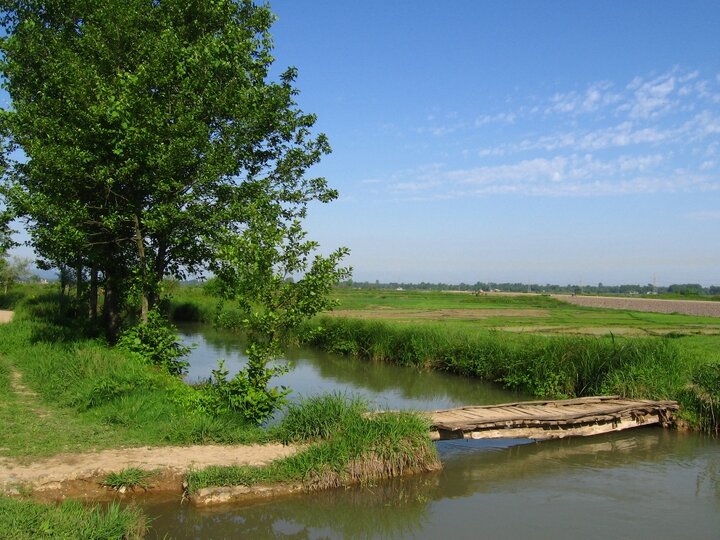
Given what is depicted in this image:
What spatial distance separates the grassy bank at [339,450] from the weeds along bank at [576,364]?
69.0 inches

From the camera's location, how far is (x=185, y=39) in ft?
49.4

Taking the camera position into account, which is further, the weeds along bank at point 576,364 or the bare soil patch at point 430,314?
the bare soil patch at point 430,314

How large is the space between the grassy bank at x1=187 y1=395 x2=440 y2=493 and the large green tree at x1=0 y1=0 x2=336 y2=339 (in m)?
3.94

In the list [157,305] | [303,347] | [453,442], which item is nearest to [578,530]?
[453,442]

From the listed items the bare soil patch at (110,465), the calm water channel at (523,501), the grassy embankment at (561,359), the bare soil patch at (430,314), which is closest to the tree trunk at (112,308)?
the grassy embankment at (561,359)

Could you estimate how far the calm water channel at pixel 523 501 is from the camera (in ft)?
24.5

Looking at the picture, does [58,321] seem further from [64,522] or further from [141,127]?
[64,522]

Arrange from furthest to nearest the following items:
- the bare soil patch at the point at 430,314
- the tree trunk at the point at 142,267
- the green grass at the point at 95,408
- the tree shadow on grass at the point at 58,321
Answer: the bare soil patch at the point at 430,314 < the tree shadow on grass at the point at 58,321 < the tree trunk at the point at 142,267 < the green grass at the point at 95,408

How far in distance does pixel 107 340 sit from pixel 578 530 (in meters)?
13.2

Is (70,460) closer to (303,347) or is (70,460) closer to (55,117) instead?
(55,117)

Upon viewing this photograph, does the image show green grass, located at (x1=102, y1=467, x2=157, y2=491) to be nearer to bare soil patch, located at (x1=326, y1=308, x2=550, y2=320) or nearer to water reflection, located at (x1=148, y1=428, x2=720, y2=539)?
water reflection, located at (x1=148, y1=428, x2=720, y2=539)

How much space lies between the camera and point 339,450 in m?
8.73

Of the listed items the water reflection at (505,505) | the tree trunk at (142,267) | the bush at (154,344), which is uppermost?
the tree trunk at (142,267)

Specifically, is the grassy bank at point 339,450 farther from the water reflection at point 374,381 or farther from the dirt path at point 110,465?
the water reflection at point 374,381
